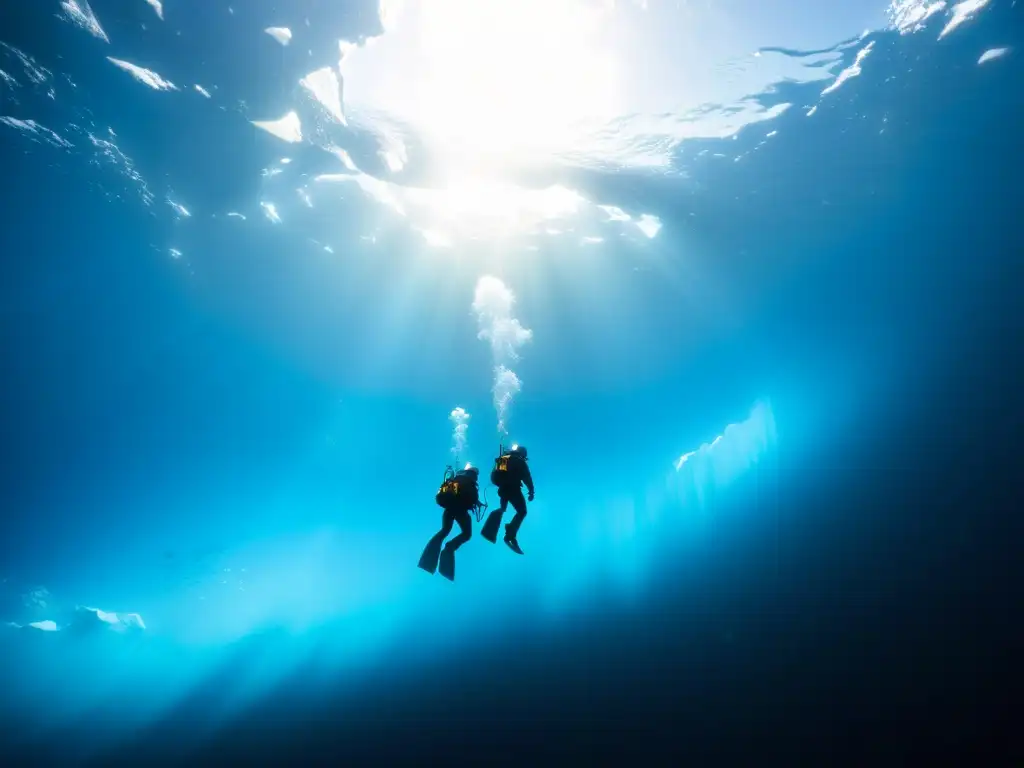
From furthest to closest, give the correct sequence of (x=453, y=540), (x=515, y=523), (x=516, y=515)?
(x=453, y=540), (x=515, y=523), (x=516, y=515)

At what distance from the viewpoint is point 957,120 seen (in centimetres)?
1377

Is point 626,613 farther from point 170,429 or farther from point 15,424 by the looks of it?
point 15,424

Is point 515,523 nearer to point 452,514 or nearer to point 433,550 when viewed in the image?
point 452,514

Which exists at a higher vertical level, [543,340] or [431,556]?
[543,340]

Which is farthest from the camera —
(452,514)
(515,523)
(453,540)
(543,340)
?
(543,340)

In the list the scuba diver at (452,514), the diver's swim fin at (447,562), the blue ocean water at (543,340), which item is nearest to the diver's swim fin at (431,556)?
the scuba diver at (452,514)

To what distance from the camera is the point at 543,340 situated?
2053 cm

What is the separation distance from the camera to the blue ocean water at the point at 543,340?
12.2m

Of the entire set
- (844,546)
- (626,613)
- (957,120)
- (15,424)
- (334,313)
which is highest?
(957,120)

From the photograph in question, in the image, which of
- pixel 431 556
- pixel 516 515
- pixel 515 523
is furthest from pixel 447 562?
pixel 516 515

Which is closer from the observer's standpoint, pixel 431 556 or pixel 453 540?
pixel 431 556

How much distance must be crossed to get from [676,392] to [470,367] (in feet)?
38.4

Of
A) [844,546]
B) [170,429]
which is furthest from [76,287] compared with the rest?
[844,546]

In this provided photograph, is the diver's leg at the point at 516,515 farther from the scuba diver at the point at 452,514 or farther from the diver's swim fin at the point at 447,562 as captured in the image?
the diver's swim fin at the point at 447,562
